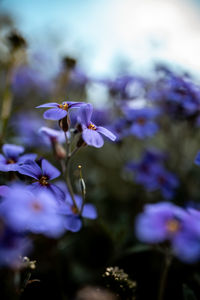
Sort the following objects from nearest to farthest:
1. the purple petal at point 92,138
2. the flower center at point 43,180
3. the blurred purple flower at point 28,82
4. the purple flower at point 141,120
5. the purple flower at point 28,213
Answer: the purple flower at point 28,213 < the purple petal at point 92,138 < the flower center at point 43,180 < the purple flower at point 141,120 < the blurred purple flower at point 28,82

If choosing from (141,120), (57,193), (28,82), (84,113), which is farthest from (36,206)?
(28,82)

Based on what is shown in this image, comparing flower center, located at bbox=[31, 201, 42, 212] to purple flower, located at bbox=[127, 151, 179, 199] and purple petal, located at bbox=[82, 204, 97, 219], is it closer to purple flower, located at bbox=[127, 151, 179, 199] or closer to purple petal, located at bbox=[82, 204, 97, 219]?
purple petal, located at bbox=[82, 204, 97, 219]

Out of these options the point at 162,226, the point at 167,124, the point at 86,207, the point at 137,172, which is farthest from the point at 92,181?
the point at 162,226

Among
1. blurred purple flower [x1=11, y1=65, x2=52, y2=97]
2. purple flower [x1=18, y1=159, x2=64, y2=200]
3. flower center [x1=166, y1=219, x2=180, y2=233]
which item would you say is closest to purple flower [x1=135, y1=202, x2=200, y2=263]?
flower center [x1=166, y1=219, x2=180, y2=233]

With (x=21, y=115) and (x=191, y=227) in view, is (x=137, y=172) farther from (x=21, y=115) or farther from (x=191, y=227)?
(x=21, y=115)

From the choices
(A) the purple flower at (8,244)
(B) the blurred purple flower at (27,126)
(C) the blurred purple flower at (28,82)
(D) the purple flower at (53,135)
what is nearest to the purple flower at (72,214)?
(D) the purple flower at (53,135)

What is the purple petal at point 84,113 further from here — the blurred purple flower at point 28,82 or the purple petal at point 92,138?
the blurred purple flower at point 28,82
